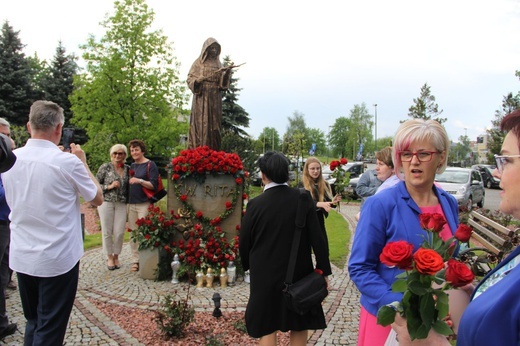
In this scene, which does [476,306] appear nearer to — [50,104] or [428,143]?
[428,143]

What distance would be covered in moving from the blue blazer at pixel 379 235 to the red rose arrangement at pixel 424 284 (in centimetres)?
50

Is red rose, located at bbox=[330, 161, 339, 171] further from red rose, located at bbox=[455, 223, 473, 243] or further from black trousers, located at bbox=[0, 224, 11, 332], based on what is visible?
black trousers, located at bbox=[0, 224, 11, 332]

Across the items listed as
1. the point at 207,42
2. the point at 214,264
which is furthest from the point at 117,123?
the point at 214,264

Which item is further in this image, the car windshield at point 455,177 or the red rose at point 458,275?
the car windshield at point 455,177

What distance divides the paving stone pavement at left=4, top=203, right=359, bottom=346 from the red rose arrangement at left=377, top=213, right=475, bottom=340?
9.34 ft

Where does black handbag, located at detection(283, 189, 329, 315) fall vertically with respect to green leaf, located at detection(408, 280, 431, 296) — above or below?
below

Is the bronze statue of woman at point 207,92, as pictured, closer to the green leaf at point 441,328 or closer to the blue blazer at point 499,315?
the green leaf at point 441,328

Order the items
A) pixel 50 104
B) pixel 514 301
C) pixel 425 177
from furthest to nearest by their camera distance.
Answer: pixel 50 104 < pixel 425 177 < pixel 514 301

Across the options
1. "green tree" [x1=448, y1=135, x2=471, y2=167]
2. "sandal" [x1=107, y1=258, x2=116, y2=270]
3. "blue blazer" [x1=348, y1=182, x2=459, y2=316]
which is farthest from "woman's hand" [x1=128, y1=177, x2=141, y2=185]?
"green tree" [x1=448, y1=135, x2=471, y2=167]

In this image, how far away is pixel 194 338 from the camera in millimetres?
3971

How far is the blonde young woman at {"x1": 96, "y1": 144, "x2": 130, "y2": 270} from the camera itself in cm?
630

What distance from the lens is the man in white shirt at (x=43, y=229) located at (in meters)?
2.74

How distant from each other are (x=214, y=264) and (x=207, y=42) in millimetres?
3953

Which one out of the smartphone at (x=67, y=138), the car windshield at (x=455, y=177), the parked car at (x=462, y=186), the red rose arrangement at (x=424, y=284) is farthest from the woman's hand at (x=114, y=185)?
the car windshield at (x=455, y=177)
